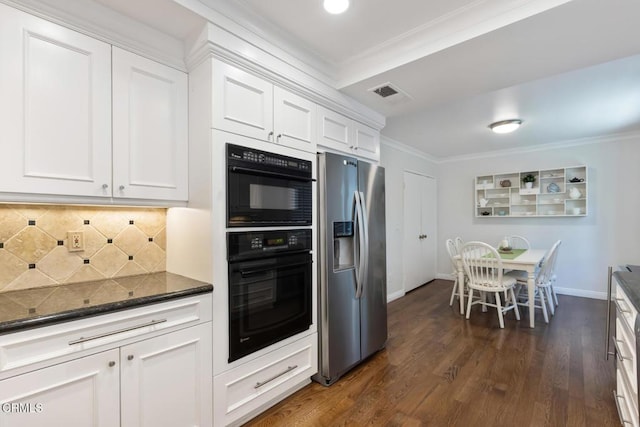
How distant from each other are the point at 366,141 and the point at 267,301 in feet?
5.76

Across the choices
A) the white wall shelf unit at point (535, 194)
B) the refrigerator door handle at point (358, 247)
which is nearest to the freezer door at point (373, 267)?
the refrigerator door handle at point (358, 247)

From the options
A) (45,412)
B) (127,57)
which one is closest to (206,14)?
(127,57)

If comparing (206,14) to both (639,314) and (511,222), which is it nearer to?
(639,314)

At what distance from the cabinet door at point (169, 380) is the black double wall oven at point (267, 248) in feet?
0.59

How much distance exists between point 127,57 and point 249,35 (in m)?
0.70

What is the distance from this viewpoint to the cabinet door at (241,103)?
5.61 ft

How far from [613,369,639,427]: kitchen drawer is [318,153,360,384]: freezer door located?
1.61 meters

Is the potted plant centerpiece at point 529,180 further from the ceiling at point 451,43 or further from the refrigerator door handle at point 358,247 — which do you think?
the refrigerator door handle at point 358,247

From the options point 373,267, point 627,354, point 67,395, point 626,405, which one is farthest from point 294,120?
point 626,405

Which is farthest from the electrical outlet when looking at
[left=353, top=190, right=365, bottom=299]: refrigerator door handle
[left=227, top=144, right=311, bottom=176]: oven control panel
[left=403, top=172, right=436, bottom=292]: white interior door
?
[left=403, top=172, right=436, bottom=292]: white interior door

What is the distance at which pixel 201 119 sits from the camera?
1.76 m

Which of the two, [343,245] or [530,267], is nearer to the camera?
[343,245]

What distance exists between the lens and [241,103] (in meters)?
1.81

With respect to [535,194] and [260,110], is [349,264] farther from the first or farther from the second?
[535,194]
